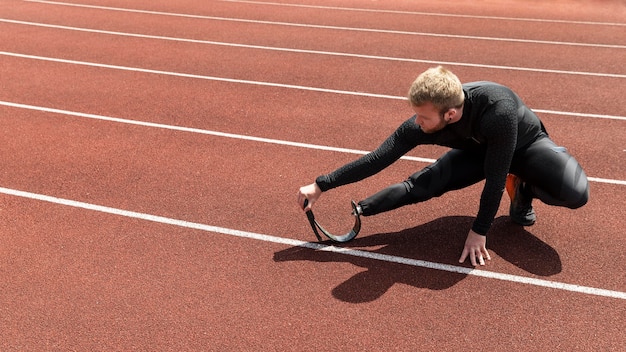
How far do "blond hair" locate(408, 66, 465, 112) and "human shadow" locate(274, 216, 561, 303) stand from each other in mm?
→ 1267

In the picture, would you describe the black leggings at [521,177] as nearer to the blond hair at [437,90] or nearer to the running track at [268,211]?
the running track at [268,211]

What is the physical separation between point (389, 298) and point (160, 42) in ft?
25.4

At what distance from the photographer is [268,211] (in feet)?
17.2

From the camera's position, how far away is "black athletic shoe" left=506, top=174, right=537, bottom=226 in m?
4.75

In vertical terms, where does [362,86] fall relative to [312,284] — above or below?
above

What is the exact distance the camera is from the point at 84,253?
4672mm

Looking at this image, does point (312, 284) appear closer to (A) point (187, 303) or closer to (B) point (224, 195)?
(A) point (187, 303)

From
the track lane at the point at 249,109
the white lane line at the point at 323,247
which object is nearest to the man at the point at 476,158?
the white lane line at the point at 323,247

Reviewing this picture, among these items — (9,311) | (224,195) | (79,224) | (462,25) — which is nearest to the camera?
(9,311)

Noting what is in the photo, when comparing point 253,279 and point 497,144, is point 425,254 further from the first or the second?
point 253,279

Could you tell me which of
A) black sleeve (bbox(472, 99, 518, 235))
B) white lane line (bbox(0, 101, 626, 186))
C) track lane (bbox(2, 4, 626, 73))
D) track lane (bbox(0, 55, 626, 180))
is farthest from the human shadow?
track lane (bbox(2, 4, 626, 73))

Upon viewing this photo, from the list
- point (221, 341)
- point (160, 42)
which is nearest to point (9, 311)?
point (221, 341)

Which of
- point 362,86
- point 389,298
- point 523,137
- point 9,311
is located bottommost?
point 9,311

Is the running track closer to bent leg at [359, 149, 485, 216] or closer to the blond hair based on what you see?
bent leg at [359, 149, 485, 216]
